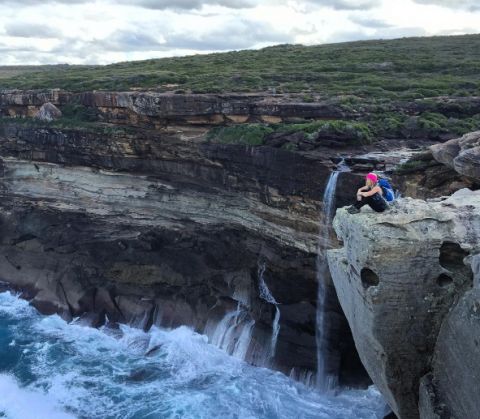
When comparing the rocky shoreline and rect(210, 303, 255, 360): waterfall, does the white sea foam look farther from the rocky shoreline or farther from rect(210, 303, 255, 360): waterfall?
rect(210, 303, 255, 360): waterfall

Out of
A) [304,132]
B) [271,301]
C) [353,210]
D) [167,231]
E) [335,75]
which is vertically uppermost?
[335,75]

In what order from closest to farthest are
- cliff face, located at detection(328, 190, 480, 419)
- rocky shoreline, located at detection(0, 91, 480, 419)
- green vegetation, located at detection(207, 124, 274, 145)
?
cliff face, located at detection(328, 190, 480, 419) → rocky shoreline, located at detection(0, 91, 480, 419) → green vegetation, located at detection(207, 124, 274, 145)

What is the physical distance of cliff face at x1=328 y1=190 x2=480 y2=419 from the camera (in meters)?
13.5

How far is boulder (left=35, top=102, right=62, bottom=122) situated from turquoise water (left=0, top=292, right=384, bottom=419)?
1515 centimetres

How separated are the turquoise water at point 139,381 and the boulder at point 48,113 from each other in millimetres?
15151

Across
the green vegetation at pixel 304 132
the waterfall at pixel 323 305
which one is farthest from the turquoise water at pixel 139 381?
the green vegetation at pixel 304 132

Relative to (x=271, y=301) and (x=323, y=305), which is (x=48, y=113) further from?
(x=323, y=305)

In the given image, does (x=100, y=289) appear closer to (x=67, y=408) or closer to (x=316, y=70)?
(x=67, y=408)

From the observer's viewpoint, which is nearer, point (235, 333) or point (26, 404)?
point (26, 404)

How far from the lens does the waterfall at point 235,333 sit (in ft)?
94.7

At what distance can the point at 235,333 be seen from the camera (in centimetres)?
2956

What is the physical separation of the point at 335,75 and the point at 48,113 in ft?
75.9

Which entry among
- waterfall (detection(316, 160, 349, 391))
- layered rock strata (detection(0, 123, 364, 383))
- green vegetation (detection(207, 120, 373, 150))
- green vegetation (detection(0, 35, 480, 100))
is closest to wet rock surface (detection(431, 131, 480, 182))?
layered rock strata (detection(0, 123, 364, 383))

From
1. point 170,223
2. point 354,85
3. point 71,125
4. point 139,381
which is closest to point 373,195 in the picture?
point 139,381
